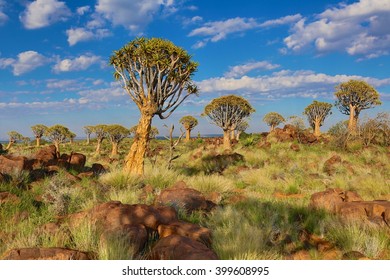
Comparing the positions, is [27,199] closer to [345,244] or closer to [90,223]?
[90,223]

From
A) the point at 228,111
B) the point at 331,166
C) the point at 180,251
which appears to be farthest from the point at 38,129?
the point at 180,251

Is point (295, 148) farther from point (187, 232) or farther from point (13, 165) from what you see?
point (187, 232)

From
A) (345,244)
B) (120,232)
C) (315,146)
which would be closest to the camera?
(120,232)

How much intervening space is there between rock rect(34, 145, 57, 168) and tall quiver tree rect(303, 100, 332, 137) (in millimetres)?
34488

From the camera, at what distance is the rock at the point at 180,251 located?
398 centimetres

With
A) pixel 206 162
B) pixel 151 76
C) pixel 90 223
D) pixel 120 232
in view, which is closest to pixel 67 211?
pixel 90 223

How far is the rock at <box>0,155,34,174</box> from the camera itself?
9.19 metres

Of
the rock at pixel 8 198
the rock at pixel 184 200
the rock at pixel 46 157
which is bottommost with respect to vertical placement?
the rock at pixel 184 200

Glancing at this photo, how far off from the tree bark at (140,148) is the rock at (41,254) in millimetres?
8482

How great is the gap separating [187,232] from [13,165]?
6.46 m

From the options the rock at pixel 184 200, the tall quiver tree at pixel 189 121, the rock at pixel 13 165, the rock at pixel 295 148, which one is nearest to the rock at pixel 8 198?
the rock at pixel 13 165

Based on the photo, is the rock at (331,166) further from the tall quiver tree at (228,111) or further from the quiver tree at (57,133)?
the quiver tree at (57,133)
